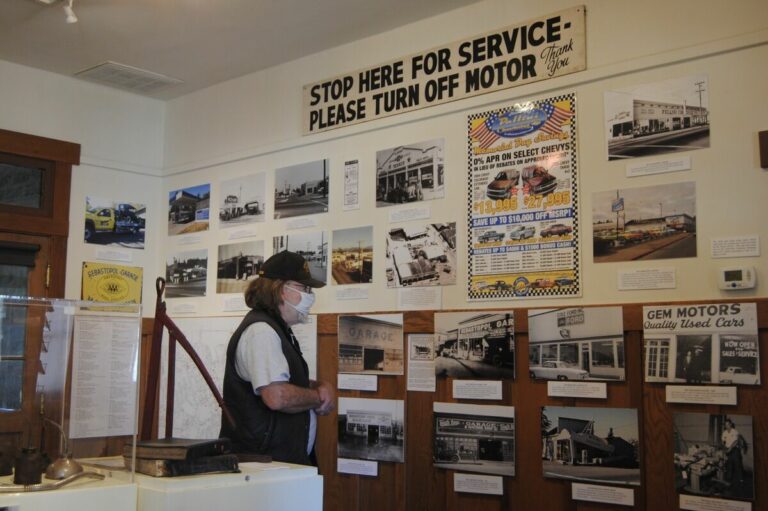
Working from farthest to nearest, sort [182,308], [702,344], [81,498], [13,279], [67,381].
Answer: [182,308]
[13,279]
[702,344]
[67,381]
[81,498]

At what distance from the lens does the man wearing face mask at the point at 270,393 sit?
3.38 meters

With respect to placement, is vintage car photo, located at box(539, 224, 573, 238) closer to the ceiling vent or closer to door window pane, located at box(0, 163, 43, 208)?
the ceiling vent

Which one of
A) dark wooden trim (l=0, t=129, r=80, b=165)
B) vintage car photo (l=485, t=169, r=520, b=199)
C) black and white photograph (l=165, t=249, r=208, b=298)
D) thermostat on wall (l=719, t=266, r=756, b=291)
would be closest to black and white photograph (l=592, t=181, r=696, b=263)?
thermostat on wall (l=719, t=266, r=756, b=291)

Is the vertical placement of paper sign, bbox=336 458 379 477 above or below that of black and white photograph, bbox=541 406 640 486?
below

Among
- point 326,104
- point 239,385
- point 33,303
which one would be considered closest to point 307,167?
point 326,104

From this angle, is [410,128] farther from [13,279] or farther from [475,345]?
[13,279]

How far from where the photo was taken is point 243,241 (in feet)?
17.0

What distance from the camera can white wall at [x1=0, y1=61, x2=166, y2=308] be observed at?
5.20 meters

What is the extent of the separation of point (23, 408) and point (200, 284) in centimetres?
321

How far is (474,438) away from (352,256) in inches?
50.0

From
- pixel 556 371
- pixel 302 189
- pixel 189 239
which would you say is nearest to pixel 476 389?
pixel 556 371

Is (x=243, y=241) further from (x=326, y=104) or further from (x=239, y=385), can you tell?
(x=239, y=385)

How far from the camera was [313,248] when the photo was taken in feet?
15.6

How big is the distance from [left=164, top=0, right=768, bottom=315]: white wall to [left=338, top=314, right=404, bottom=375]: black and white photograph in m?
0.10
